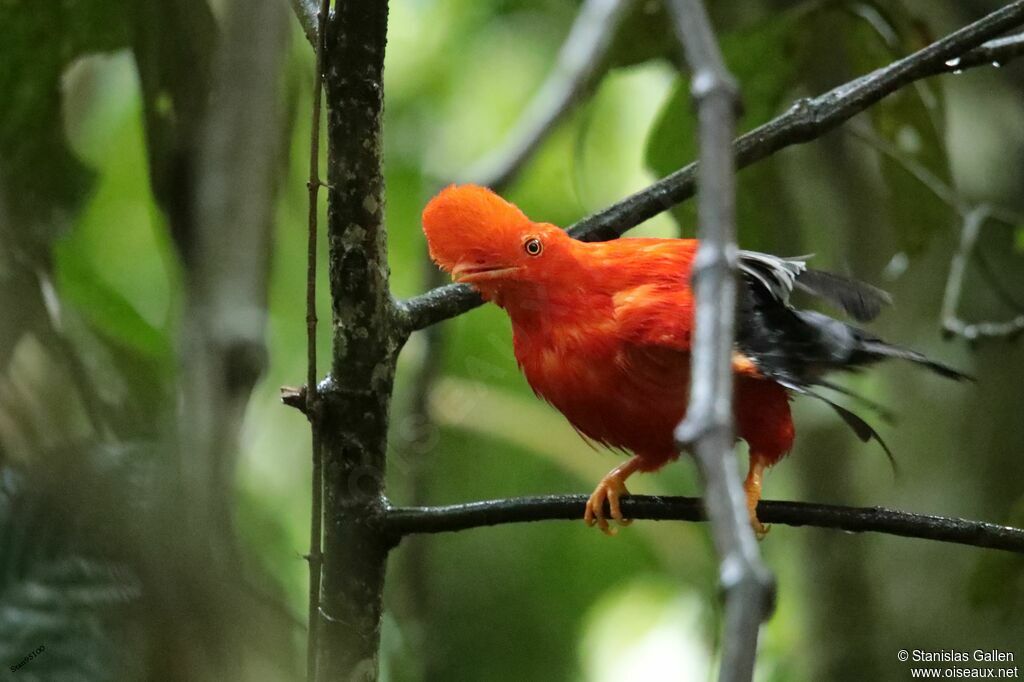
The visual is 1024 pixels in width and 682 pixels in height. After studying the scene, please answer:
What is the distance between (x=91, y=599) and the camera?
1.50 meters

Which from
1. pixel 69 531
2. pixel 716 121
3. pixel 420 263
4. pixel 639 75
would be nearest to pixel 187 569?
pixel 69 531

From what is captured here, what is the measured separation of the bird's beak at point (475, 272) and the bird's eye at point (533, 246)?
71 millimetres

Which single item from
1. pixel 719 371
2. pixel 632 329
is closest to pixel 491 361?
pixel 632 329

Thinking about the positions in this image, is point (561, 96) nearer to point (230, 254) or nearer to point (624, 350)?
point (624, 350)

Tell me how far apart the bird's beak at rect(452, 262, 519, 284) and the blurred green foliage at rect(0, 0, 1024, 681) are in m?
0.34

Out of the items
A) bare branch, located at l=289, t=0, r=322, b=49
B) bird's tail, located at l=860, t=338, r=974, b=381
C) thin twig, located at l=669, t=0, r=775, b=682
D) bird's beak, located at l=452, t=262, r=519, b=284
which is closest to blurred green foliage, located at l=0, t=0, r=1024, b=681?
bare branch, located at l=289, t=0, r=322, b=49

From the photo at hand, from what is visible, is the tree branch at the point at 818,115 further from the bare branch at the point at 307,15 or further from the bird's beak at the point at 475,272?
the bare branch at the point at 307,15

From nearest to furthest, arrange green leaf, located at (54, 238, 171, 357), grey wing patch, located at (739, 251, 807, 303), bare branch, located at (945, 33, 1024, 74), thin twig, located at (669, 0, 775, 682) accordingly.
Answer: thin twig, located at (669, 0, 775, 682) → bare branch, located at (945, 33, 1024, 74) → grey wing patch, located at (739, 251, 807, 303) → green leaf, located at (54, 238, 171, 357)

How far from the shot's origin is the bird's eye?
2.21 m

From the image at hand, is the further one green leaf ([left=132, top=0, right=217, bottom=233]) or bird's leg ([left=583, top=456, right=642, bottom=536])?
bird's leg ([left=583, top=456, right=642, bottom=536])

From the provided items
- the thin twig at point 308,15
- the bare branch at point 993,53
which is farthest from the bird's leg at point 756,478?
the thin twig at point 308,15

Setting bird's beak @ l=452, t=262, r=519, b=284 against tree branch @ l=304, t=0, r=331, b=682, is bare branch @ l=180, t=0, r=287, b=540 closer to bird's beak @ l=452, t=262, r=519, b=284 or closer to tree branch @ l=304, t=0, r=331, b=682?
tree branch @ l=304, t=0, r=331, b=682

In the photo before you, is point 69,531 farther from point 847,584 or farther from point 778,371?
point 847,584

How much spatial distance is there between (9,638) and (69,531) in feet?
0.87
